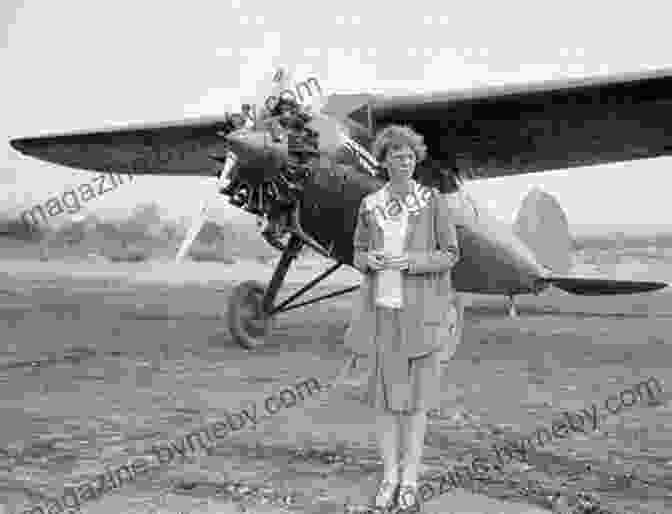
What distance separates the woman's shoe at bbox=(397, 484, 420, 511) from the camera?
2926mm

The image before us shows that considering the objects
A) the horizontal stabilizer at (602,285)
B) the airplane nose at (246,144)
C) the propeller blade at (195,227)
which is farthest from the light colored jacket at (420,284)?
the horizontal stabilizer at (602,285)

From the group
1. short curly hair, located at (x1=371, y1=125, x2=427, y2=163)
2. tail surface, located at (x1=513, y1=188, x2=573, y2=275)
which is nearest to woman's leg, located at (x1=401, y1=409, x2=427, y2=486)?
short curly hair, located at (x1=371, y1=125, x2=427, y2=163)

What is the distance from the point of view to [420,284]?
3.07m

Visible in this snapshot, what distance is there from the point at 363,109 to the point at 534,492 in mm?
5208

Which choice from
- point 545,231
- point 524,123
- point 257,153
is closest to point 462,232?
point 524,123

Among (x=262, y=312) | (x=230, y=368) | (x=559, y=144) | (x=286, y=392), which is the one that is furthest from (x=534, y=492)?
(x=559, y=144)

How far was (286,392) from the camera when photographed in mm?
5297

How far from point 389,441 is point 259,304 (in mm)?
5259

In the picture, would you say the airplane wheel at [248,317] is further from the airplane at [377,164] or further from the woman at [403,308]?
the woman at [403,308]

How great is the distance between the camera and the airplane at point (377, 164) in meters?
6.68

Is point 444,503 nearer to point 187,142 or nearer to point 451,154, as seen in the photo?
point 451,154

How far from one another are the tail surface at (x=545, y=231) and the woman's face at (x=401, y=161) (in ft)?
30.7

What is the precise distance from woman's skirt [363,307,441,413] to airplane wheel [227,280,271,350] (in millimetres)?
4933

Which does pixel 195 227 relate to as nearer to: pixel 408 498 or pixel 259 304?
pixel 259 304
